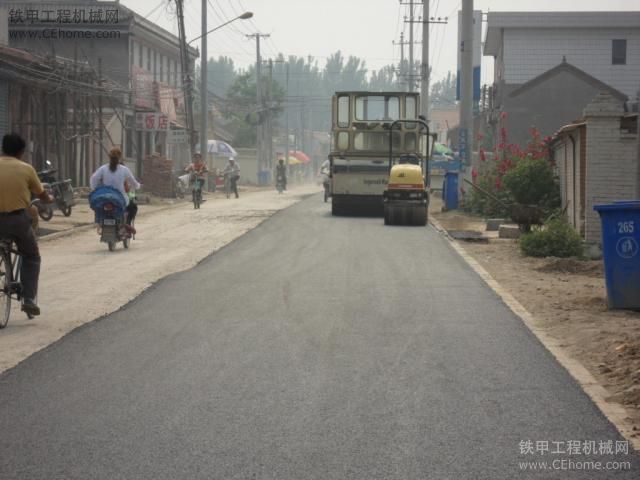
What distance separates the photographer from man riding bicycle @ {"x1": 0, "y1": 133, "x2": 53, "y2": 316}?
1050 centimetres

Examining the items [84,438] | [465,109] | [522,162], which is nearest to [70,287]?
[84,438]

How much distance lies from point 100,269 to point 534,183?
1203 cm

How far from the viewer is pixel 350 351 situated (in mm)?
9109

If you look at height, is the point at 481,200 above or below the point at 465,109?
below

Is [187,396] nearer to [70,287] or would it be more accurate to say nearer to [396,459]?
[396,459]

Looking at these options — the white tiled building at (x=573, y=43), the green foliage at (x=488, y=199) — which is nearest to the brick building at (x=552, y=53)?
the white tiled building at (x=573, y=43)

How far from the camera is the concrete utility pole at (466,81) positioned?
32.8 metres

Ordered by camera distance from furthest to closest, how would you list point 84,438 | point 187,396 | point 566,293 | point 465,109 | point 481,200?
point 465,109 → point 481,200 → point 566,293 → point 187,396 → point 84,438

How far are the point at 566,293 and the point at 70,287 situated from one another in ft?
20.4

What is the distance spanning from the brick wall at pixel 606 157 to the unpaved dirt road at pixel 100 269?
6606mm

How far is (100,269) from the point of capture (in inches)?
637

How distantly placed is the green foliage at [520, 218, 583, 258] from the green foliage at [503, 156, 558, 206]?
19.4ft

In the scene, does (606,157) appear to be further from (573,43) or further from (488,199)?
(573,43)

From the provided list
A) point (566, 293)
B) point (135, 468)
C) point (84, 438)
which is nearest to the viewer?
point (135, 468)
